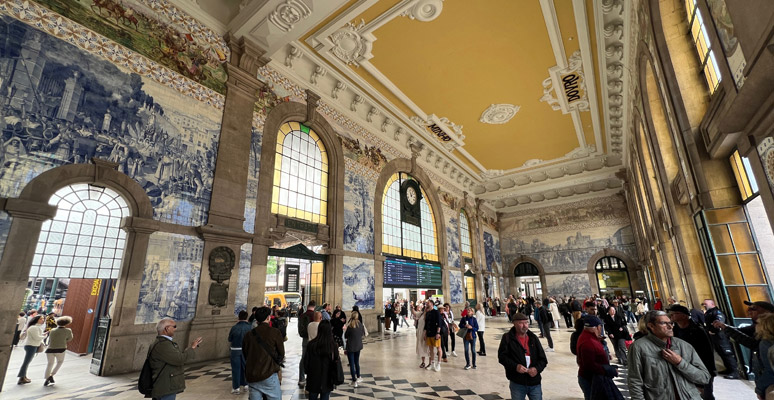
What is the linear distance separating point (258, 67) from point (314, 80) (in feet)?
6.73

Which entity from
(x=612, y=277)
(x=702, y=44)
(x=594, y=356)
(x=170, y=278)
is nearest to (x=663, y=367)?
(x=594, y=356)

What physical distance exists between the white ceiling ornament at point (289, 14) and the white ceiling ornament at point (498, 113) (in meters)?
8.39

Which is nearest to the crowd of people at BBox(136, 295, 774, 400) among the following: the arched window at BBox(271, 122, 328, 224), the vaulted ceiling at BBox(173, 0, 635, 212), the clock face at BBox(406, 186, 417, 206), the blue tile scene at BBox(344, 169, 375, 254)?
the arched window at BBox(271, 122, 328, 224)

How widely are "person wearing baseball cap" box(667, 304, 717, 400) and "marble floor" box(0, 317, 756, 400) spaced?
5.66 ft

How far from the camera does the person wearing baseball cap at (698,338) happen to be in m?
3.29

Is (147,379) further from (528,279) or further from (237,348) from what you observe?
(528,279)

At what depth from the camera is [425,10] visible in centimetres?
888

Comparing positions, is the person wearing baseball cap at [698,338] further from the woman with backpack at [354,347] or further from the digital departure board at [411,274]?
the digital departure board at [411,274]

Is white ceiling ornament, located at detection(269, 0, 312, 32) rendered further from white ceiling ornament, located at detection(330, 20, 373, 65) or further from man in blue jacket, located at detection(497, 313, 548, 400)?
man in blue jacket, located at detection(497, 313, 548, 400)

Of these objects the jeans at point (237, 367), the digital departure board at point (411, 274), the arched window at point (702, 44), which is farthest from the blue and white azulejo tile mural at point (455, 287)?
the arched window at point (702, 44)

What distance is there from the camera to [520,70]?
37.3 feet

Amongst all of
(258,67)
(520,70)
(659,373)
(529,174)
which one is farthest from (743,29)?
(529,174)

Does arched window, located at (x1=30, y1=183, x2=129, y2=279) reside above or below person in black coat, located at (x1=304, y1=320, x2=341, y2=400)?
above

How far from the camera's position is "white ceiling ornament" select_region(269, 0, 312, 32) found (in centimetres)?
791
